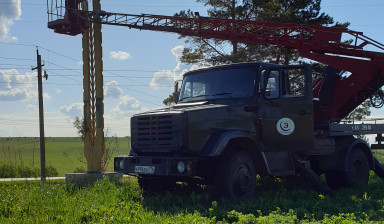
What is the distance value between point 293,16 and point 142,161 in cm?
2293

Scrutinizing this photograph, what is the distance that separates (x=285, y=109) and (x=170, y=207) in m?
3.03

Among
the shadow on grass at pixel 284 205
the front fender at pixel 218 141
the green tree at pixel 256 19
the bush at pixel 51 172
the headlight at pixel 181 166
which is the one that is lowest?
the bush at pixel 51 172

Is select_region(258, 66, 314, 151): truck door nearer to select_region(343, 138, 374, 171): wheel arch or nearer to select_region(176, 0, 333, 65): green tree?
select_region(343, 138, 374, 171): wheel arch

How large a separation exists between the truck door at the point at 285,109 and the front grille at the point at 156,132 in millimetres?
1757

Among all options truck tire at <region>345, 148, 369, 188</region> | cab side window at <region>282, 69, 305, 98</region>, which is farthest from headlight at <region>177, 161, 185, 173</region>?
truck tire at <region>345, 148, 369, 188</region>

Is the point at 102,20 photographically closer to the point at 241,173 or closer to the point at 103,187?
the point at 103,187

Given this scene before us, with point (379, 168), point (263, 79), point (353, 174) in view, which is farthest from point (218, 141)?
point (379, 168)

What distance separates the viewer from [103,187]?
9094 millimetres

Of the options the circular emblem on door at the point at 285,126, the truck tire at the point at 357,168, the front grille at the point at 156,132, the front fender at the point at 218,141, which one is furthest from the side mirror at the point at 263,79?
the truck tire at the point at 357,168

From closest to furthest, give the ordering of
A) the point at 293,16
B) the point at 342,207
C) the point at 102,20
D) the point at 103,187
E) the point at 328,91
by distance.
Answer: the point at 342,207 < the point at 103,187 < the point at 328,91 < the point at 102,20 < the point at 293,16

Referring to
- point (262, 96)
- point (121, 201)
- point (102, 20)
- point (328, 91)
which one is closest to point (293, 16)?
point (102, 20)

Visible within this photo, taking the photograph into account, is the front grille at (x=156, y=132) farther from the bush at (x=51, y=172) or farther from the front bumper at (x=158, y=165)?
the bush at (x=51, y=172)

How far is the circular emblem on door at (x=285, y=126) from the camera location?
355 inches

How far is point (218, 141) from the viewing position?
7.84 m
